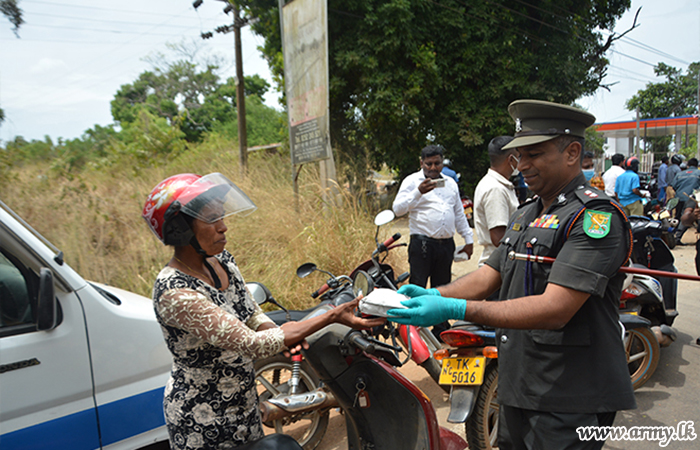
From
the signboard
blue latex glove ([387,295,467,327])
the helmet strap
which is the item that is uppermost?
the signboard

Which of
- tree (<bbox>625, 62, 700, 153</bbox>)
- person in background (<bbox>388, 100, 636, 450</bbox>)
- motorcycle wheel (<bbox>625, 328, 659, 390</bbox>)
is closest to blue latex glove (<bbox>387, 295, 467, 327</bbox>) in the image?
person in background (<bbox>388, 100, 636, 450</bbox>)

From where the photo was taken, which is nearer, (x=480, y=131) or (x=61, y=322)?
(x=61, y=322)

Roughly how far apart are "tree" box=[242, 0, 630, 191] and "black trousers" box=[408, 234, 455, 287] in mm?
7270

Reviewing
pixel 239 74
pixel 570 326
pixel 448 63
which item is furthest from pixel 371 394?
pixel 448 63

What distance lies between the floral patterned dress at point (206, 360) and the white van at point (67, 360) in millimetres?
566

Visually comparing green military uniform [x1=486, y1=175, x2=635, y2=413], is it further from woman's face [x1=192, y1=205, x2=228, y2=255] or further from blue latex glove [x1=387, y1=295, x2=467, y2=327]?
woman's face [x1=192, y1=205, x2=228, y2=255]

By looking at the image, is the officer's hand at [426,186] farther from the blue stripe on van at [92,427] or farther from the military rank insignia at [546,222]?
the blue stripe on van at [92,427]

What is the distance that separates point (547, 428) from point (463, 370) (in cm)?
88

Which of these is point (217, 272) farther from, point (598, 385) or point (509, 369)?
point (598, 385)

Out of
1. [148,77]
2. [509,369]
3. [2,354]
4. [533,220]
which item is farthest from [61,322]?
[148,77]

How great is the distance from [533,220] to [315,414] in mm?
1977

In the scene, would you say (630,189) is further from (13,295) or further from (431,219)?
(13,295)

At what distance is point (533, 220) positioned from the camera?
5.82ft

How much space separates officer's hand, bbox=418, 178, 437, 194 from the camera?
13.0 ft
